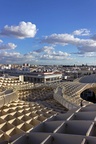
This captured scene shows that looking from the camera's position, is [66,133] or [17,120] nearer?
[66,133]

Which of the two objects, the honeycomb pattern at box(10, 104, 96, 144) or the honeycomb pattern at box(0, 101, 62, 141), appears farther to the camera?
the honeycomb pattern at box(0, 101, 62, 141)

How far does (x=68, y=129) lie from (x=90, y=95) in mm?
61867

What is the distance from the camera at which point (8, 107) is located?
17.5 meters

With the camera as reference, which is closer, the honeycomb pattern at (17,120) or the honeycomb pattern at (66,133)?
the honeycomb pattern at (66,133)

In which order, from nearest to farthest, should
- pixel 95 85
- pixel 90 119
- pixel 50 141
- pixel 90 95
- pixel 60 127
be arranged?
1. pixel 50 141
2. pixel 60 127
3. pixel 90 119
4. pixel 95 85
5. pixel 90 95

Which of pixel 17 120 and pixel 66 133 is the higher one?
pixel 66 133

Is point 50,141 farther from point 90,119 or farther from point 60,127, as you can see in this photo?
point 90,119

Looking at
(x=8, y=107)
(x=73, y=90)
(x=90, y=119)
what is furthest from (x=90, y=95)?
(x=90, y=119)

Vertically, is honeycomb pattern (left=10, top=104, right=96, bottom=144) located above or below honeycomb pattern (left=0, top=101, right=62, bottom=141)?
above

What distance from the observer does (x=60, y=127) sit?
8.52m

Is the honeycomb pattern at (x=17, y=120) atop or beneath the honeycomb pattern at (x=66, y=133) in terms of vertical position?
beneath

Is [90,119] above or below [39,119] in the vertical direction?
Result: above

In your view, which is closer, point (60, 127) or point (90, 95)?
point (60, 127)

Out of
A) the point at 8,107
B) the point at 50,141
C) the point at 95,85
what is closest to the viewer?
the point at 50,141
